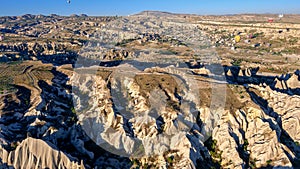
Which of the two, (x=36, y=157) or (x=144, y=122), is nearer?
(x=36, y=157)

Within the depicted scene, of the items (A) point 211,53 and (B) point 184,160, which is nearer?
(B) point 184,160

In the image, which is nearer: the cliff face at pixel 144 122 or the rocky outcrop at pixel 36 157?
the rocky outcrop at pixel 36 157

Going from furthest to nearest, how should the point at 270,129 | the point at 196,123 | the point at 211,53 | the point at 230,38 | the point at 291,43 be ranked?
the point at 230,38 < the point at 291,43 < the point at 211,53 < the point at 196,123 < the point at 270,129

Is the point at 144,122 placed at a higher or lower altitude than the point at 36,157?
lower

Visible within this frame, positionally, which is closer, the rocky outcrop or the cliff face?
the rocky outcrop

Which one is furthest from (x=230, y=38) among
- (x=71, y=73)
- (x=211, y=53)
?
(x=71, y=73)

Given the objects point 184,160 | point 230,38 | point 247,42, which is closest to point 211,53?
point 247,42

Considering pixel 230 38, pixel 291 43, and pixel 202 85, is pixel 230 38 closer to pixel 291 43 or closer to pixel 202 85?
pixel 291 43

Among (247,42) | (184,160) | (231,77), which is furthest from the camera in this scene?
(247,42)

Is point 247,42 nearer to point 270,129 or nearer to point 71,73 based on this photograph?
point 71,73

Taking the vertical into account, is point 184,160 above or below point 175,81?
below
